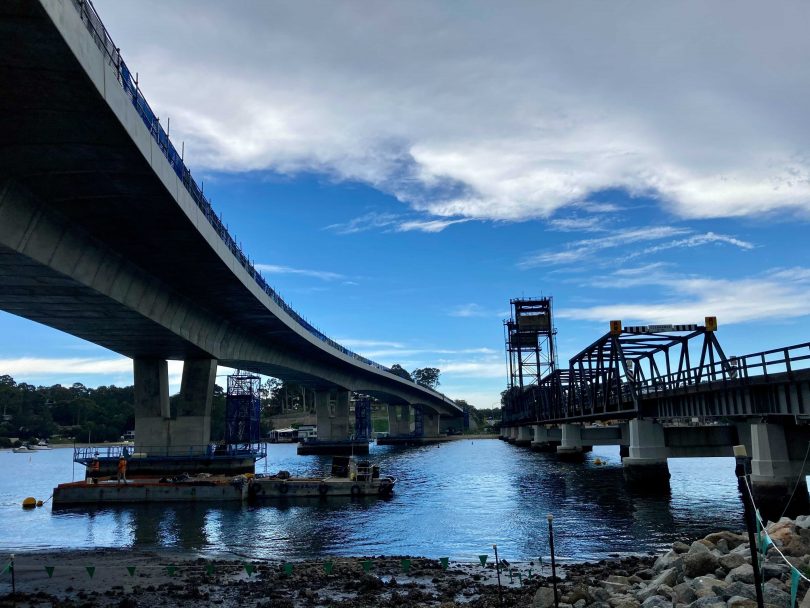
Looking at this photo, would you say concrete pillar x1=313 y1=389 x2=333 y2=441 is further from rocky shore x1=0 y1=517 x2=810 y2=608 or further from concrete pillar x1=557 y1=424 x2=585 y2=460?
rocky shore x1=0 y1=517 x2=810 y2=608

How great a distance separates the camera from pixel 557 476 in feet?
198

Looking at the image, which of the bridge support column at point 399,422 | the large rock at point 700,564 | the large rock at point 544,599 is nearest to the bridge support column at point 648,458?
the large rock at point 700,564

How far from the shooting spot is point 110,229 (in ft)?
96.2

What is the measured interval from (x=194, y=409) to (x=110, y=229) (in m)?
31.8

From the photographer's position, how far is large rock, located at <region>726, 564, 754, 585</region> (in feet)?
47.1

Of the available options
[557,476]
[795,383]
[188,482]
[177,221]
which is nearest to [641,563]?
[795,383]

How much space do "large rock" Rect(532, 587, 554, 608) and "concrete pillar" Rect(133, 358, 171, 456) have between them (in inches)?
1821

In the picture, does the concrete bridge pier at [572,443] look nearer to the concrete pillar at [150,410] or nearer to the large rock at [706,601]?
the concrete pillar at [150,410]

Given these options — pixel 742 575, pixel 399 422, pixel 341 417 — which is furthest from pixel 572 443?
pixel 399 422

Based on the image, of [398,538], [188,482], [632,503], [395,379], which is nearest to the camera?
[398,538]

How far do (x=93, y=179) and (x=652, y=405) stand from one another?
4133 centimetres

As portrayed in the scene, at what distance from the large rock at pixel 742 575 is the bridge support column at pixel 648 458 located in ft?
106

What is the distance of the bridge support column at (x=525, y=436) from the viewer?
418ft

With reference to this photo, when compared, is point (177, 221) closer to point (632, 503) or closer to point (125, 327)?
point (125, 327)
